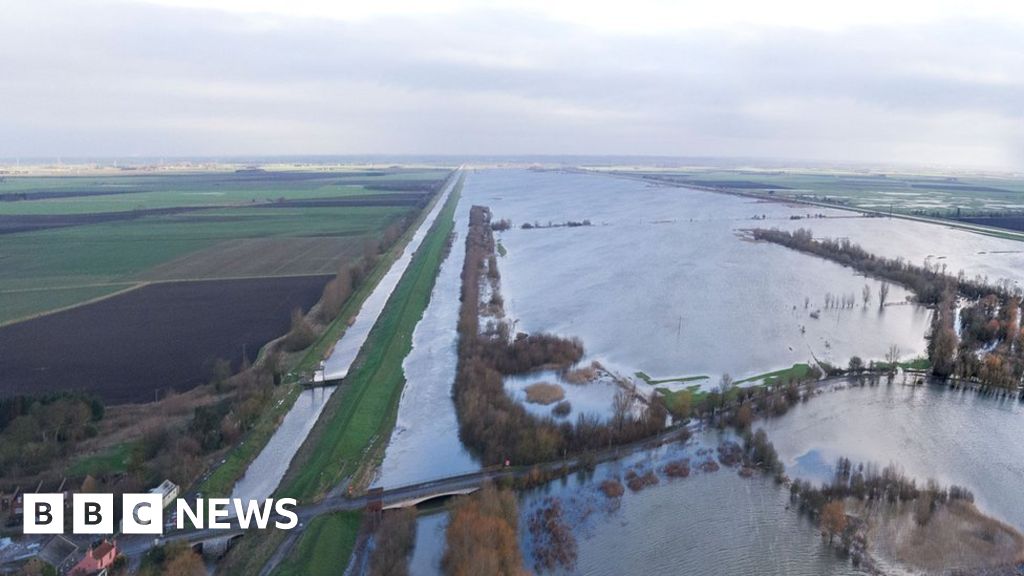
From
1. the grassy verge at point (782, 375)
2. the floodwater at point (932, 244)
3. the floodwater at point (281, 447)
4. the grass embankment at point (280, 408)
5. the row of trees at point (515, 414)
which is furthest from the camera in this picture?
the floodwater at point (932, 244)

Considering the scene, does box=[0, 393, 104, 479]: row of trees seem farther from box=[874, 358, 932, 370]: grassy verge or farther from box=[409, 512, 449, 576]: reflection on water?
box=[874, 358, 932, 370]: grassy verge

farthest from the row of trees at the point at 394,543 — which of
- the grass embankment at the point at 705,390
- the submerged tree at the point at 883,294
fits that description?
the submerged tree at the point at 883,294

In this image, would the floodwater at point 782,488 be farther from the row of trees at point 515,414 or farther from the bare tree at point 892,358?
the bare tree at point 892,358

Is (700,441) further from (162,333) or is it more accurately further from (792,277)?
(792,277)

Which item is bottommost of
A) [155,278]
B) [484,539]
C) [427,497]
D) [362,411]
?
[427,497]

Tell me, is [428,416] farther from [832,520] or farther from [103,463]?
[832,520]

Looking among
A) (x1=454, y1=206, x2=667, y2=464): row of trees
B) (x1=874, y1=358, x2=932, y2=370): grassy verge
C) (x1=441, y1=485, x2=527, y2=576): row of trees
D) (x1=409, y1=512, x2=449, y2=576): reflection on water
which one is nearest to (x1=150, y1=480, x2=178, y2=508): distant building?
(x1=409, y1=512, x2=449, y2=576): reflection on water

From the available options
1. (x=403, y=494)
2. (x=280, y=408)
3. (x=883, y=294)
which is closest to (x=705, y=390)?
(x=403, y=494)

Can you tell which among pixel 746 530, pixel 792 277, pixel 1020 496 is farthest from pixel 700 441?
pixel 792 277
